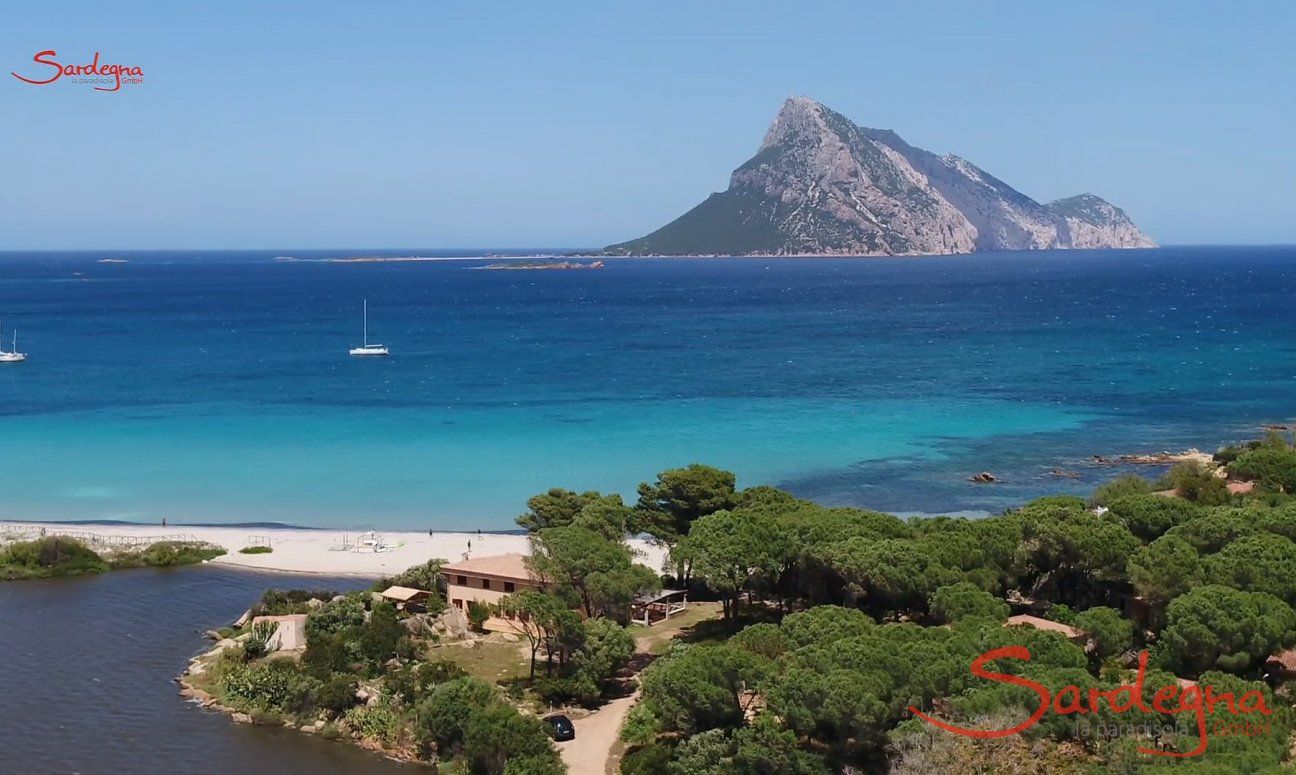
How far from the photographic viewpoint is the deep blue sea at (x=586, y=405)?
169 ft

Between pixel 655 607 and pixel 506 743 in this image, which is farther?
pixel 655 607

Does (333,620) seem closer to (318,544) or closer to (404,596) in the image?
(404,596)

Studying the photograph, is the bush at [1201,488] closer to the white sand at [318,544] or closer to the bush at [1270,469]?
the bush at [1270,469]

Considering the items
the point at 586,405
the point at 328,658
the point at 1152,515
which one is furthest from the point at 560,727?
the point at 586,405

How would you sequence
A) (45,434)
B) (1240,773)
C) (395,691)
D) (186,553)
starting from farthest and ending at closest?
(45,434) → (186,553) → (395,691) → (1240,773)

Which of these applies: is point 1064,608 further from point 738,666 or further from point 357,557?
point 357,557

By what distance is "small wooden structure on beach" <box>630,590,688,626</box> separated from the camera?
3278 centimetres

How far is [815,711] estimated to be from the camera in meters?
20.6

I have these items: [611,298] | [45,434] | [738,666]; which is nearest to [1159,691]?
[738,666]

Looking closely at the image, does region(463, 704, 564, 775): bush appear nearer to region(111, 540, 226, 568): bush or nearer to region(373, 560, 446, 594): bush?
region(373, 560, 446, 594): bush

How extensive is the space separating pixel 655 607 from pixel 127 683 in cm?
1459

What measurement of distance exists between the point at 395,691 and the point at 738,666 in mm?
8905

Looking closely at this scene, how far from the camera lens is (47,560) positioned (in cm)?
3812

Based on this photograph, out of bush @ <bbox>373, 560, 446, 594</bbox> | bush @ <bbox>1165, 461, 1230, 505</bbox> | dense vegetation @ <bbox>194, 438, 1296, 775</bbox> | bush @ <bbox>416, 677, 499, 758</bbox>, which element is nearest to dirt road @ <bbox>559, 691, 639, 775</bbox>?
dense vegetation @ <bbox>194, 438, 1296, 775</bbox>
